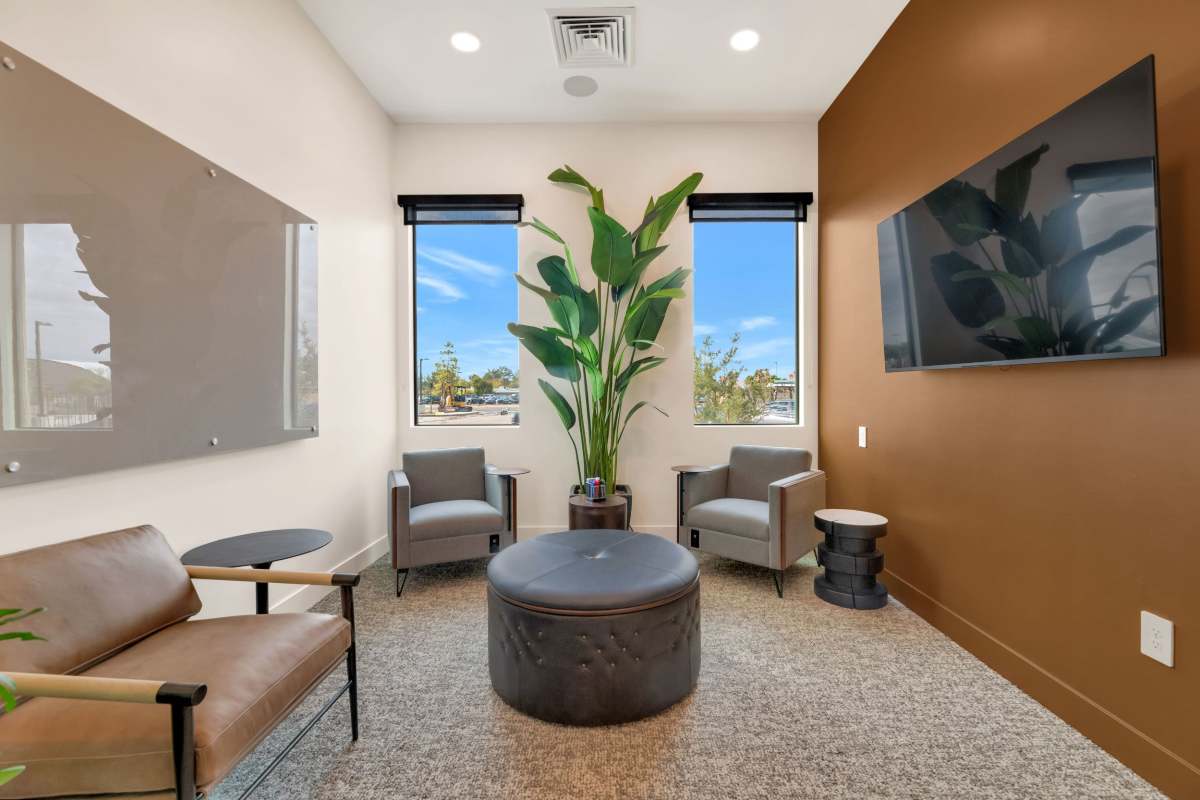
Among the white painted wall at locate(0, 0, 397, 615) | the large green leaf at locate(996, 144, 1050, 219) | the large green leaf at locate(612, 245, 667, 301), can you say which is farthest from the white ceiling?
the large green leaf at locate(996, 144, 1050, 219)

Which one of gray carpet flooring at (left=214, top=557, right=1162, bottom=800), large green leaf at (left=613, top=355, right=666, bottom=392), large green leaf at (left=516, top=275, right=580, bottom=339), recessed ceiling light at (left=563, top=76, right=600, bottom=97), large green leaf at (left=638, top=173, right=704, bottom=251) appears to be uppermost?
recessed ceiling light at (left=563, top=76, right=600, bottom=97)

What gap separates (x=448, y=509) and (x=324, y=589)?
80 centimetres

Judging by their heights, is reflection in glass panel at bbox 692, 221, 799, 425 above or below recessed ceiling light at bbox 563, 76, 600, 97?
below

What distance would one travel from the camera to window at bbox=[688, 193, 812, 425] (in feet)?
13.4

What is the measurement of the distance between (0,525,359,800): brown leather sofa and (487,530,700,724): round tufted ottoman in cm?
53

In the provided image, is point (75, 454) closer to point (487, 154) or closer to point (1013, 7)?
point (487, 154)

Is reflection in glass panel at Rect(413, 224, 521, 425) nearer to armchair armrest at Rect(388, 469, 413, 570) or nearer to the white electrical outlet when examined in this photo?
armchair armrest at Rect(388, 469, 413, 570)

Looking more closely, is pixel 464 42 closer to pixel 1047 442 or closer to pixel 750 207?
pixel 750 207

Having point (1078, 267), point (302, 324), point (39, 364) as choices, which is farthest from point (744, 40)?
point (39, 364)

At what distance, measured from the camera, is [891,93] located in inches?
116

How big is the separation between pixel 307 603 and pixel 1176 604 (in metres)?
3.52

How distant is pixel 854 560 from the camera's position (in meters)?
2.79

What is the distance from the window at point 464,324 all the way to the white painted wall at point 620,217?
0.13 meters

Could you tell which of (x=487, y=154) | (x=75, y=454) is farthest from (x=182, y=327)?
(x=487, y=154)
